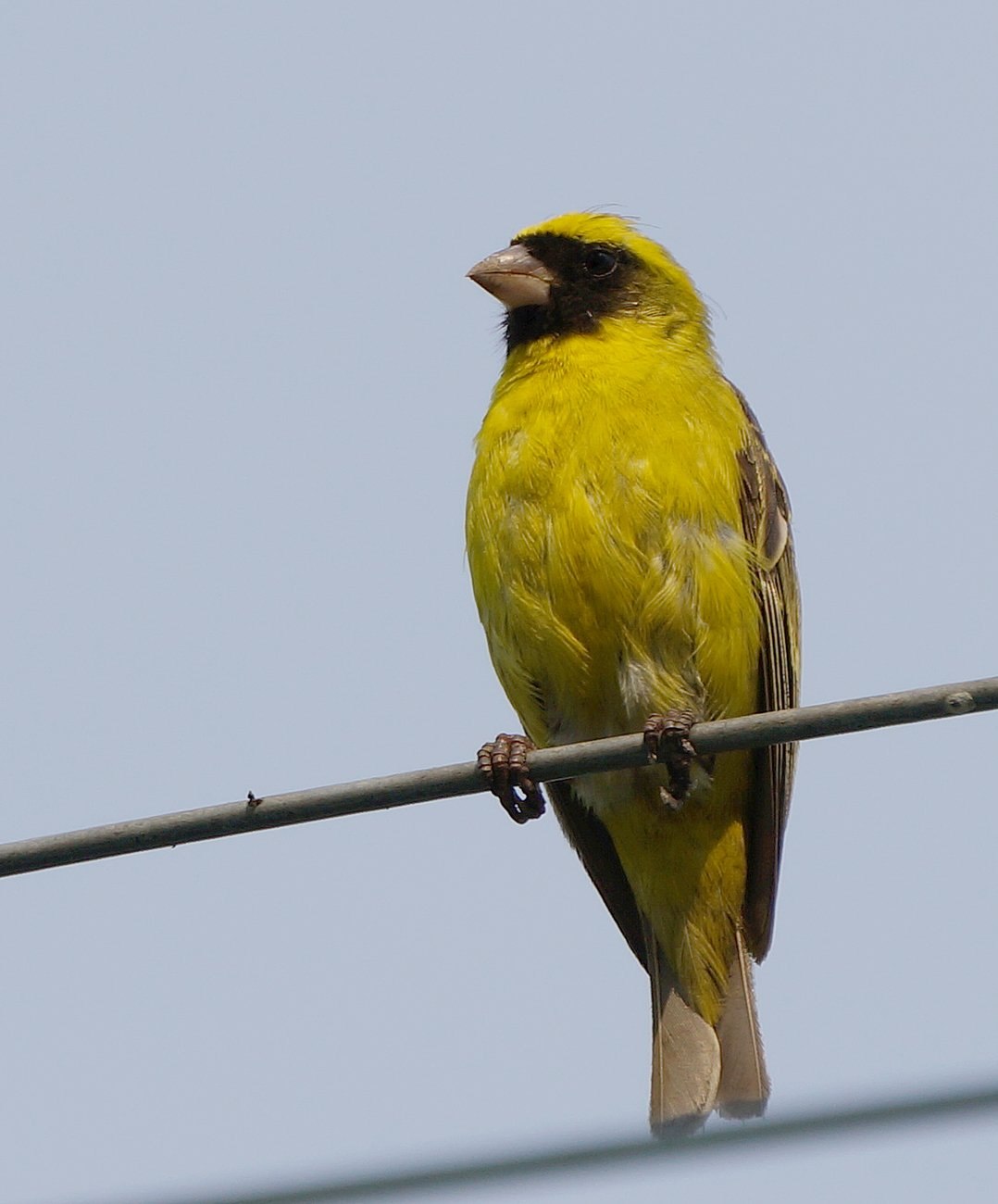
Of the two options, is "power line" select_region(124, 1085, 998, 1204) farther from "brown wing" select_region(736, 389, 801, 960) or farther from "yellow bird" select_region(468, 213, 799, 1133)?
"brown wing" select_region(736, 389, 801, 960)

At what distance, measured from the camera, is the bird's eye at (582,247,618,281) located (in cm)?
688

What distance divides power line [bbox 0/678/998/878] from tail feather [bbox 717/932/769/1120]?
2.58 m

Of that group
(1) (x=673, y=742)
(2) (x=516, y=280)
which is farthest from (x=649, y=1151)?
(2) (x=516, y=280)

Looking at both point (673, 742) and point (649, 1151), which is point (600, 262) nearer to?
point (673, 742)

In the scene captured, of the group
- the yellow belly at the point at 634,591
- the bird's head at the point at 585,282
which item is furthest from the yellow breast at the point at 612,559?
the bird's head at the point at 585,282

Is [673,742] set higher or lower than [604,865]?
higher

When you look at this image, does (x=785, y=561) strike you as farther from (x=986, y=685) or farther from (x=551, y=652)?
(x=986, y=685)

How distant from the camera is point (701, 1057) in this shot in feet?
19.6

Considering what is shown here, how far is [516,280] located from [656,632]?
6.03 feet

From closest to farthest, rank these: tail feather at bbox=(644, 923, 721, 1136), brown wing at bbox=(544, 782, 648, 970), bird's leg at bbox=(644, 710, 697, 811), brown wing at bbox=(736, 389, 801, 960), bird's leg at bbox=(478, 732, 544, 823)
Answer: bird's leg at bbox=(644, 710, 697, 811) < bird's leg at bbox=(478, 732, 544, 823) < tail feather at bbox=(644, 923, 721, 1136) < brown wing at bbox=(736, 389, 801, 960) < brown wing at bbox=(544, 782, 648, 970)

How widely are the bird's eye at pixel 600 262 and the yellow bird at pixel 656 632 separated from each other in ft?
1.35

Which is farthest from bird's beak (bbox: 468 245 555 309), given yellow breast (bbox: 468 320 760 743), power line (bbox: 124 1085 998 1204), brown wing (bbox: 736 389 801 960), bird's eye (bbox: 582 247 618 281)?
power line (bbox: 124 1085 998 1204)

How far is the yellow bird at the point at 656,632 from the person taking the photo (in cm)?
566

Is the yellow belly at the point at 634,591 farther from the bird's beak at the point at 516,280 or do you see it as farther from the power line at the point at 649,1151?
the power line at the point at 649,1151
